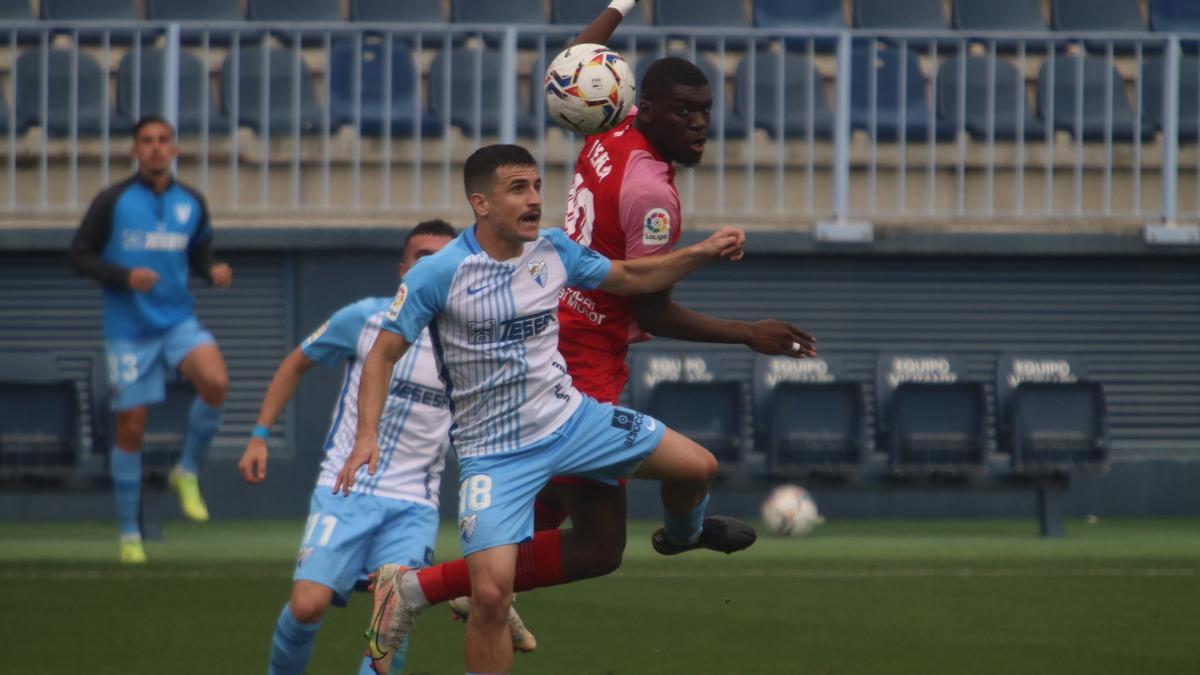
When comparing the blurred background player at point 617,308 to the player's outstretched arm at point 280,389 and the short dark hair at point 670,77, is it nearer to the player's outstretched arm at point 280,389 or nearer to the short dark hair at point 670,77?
the short dark hair at point 670,77

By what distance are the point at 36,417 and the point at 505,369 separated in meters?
7.95

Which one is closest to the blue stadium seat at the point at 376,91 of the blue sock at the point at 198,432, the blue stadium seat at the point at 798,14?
the blue stadium seat at the point at 798,14

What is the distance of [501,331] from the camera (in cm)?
609

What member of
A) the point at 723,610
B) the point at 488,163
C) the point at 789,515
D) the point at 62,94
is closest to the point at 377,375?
the point at 488,163

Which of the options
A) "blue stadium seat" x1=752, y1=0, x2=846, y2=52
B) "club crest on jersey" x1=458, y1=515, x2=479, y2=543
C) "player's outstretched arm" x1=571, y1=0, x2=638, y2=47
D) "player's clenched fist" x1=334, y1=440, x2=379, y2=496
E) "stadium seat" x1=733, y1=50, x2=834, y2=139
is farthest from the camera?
"blue stadium seat" x1=752, y1=0, x2=846, y2=52

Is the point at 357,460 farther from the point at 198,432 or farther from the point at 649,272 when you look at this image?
the point at 198,432

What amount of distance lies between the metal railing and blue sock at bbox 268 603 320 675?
27.2 feet

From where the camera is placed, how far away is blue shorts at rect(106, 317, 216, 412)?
37.7 feet

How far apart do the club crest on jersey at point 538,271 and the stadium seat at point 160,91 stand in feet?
30.0

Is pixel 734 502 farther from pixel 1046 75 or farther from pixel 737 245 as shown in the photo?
pixel 737 245

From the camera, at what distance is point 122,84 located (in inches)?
590

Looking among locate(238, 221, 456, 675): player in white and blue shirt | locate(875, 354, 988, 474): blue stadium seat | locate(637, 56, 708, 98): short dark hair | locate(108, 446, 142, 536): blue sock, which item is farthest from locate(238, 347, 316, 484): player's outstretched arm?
locate(875, 354, 988, 474): blue stadium seat

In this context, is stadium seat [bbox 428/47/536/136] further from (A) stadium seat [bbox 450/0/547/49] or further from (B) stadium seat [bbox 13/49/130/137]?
(B) stadium seat [bbox 13/49/130/137]

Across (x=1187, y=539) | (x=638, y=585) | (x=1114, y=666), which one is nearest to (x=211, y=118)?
(x=638, y=585)
